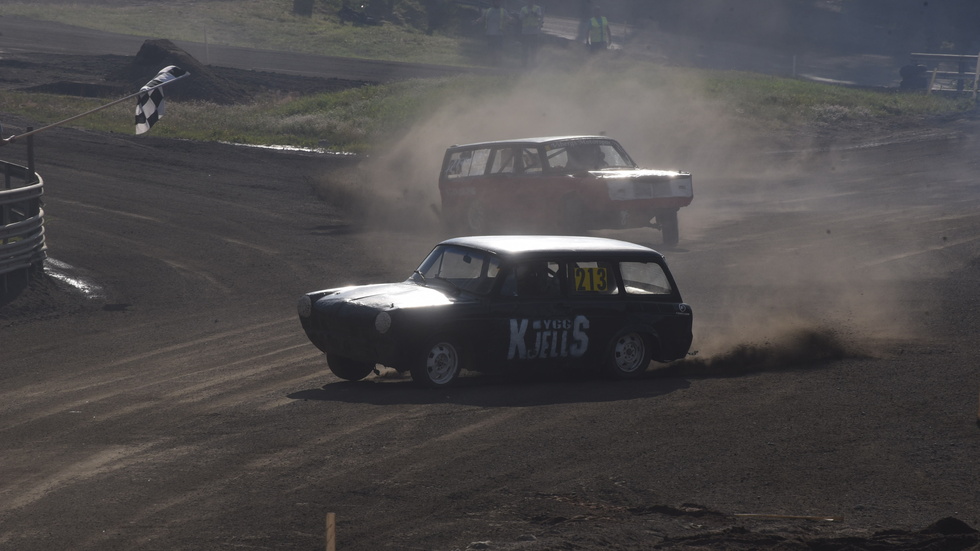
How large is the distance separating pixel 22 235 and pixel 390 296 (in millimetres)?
7900

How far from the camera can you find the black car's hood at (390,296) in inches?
350

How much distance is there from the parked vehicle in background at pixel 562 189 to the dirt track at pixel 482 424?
114cm

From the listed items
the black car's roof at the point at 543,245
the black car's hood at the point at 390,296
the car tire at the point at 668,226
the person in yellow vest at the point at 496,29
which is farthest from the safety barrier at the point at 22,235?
the person in yellow vest at the point at 496,29

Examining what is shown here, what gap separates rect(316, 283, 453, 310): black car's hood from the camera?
8891mm

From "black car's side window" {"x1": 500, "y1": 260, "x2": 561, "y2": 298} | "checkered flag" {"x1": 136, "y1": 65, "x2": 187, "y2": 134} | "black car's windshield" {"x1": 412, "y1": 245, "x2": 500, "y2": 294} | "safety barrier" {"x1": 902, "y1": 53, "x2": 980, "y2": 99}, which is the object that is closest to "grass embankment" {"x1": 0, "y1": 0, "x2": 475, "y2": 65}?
"safety barrier" {"x1": 902, "y1": 53, "x2": 980, "y2": 99}

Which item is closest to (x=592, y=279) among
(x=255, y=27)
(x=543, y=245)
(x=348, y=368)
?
(x=543, y=245)

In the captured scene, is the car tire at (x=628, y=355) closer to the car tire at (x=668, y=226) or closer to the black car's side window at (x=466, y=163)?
the car tire at (x=668, y=226)

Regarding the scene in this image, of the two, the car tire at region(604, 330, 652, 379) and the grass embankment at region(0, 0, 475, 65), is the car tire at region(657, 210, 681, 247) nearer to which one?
the car tire at region(604, 330, 652, 379)

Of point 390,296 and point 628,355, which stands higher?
point 390,296

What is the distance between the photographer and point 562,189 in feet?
59.0

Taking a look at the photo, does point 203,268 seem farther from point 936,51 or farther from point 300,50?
point 936,51

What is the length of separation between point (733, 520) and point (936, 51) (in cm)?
6042

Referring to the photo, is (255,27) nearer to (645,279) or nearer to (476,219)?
(476,219)

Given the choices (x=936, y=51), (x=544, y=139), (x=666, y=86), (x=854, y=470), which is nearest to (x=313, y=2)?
(x=666, y=86)
